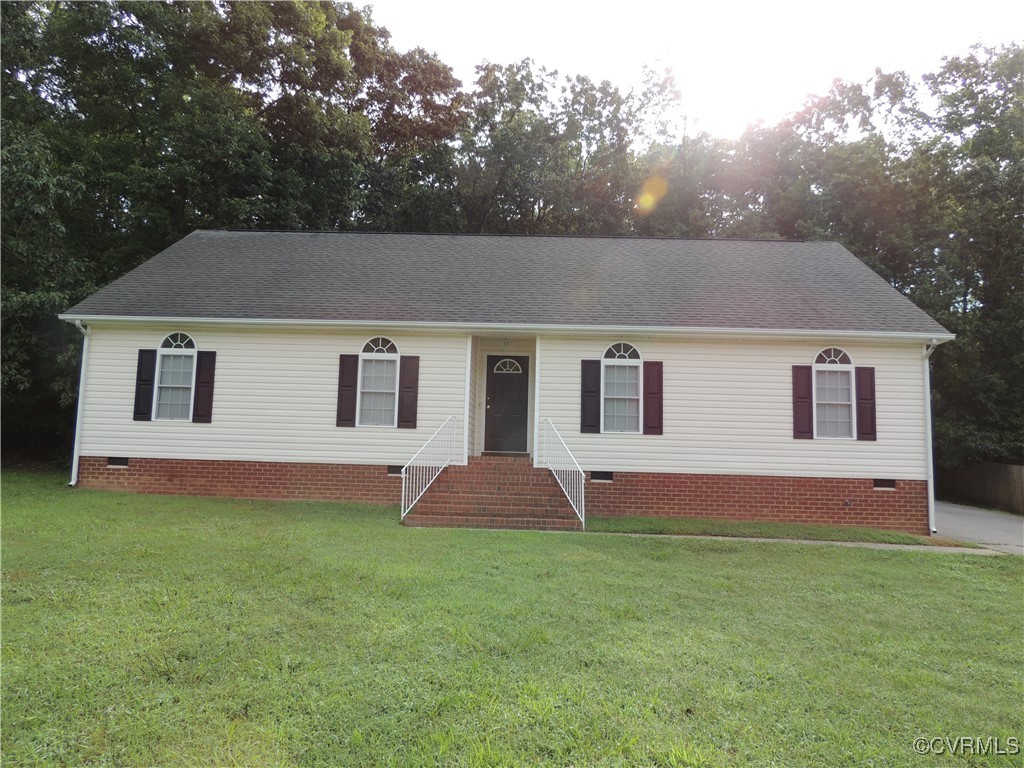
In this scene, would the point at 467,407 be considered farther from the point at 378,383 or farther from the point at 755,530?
the point at 755,530

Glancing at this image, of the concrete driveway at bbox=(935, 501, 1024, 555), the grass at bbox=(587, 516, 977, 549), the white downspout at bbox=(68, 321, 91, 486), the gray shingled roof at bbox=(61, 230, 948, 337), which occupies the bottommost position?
the concrete driveway at bbox=(935, 501, 1024, 555)

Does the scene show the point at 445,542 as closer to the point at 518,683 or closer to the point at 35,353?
the point at 518,683

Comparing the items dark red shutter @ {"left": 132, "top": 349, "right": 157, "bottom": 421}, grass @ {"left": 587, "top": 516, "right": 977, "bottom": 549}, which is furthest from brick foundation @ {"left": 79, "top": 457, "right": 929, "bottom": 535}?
dark red shutter @ {"left": 132, "top": 349, "right": 157, "bottom": 421}

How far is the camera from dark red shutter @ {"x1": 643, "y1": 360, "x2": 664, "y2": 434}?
11.1m

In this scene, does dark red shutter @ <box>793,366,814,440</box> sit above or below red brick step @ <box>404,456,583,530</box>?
above

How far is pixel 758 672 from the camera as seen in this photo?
12.6ft

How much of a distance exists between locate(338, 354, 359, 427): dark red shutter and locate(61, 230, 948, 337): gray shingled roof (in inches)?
32.5

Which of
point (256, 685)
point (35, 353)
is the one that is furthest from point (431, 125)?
point (256, 685)

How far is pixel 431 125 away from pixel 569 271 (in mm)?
17695

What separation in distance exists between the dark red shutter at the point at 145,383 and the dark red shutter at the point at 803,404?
12158 mm

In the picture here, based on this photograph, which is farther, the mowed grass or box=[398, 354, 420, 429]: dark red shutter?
box=[398, 354, 420, 429]: dark red shutter

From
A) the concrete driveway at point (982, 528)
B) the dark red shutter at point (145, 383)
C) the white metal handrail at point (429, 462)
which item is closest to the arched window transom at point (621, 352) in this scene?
the white metal handrail at point (429, 462)

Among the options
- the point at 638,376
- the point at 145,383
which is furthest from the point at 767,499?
the point at 145,383

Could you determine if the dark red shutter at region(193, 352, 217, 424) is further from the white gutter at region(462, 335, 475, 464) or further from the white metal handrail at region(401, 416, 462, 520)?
the white gutter at region(462, 335, 475, 464)
